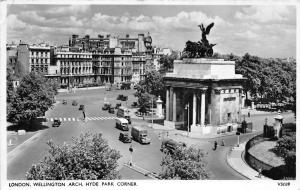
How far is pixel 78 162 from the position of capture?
61.0 ft

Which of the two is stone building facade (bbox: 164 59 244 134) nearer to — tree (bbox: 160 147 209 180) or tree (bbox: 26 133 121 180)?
tree (bbox: 160 147 209 180)

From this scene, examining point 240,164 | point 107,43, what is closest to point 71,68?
point 107,43

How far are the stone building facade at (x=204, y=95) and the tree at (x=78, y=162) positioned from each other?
1900 centimetres

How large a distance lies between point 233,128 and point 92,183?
22858 millimetres

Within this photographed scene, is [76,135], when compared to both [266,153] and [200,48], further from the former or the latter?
[266,153]

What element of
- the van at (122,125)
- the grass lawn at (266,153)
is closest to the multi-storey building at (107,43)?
the van at (122,125)

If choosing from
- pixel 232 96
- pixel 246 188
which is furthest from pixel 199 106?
pixel 246 188

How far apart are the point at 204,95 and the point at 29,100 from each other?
15.6m

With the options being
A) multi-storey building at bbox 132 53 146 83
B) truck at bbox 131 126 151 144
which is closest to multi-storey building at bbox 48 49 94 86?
multi-storey building at bbox 132 53 146 83

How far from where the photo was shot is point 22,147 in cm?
3206

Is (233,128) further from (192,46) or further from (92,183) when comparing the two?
(92,183)

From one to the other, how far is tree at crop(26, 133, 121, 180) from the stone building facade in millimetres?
18999

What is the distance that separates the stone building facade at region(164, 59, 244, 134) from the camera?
38312mm

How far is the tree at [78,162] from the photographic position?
61.0 feet
